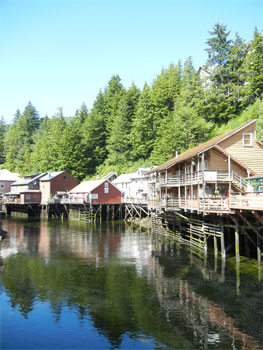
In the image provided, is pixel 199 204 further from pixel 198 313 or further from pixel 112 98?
pixel 112 98

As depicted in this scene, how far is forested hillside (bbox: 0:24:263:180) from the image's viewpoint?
54.3 m

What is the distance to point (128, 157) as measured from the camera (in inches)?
3009

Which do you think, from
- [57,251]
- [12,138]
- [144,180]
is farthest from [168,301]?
[12,138]

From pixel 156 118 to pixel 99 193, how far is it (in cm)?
2412

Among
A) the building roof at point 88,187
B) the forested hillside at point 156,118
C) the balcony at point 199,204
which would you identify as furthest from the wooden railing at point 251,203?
the building roof at point 88,187

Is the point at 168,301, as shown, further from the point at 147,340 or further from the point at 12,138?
the point at 12,138

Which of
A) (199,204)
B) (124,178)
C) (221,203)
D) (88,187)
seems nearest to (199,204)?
(199,204)

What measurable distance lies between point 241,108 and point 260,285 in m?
42.1

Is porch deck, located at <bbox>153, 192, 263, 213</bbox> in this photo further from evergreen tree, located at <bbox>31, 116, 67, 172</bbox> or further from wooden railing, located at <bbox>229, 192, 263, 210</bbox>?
evergreen tree, located at <bbox>31, 116, 67, 172</bbox>

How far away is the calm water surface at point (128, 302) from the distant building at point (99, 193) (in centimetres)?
3193

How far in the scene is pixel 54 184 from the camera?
70.1 metres

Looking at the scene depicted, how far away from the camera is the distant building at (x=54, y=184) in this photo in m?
69.7

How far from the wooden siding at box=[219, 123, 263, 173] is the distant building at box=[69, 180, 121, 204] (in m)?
34.1

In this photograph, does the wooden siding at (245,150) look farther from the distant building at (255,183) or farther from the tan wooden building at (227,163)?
the distant building at (255,183)
